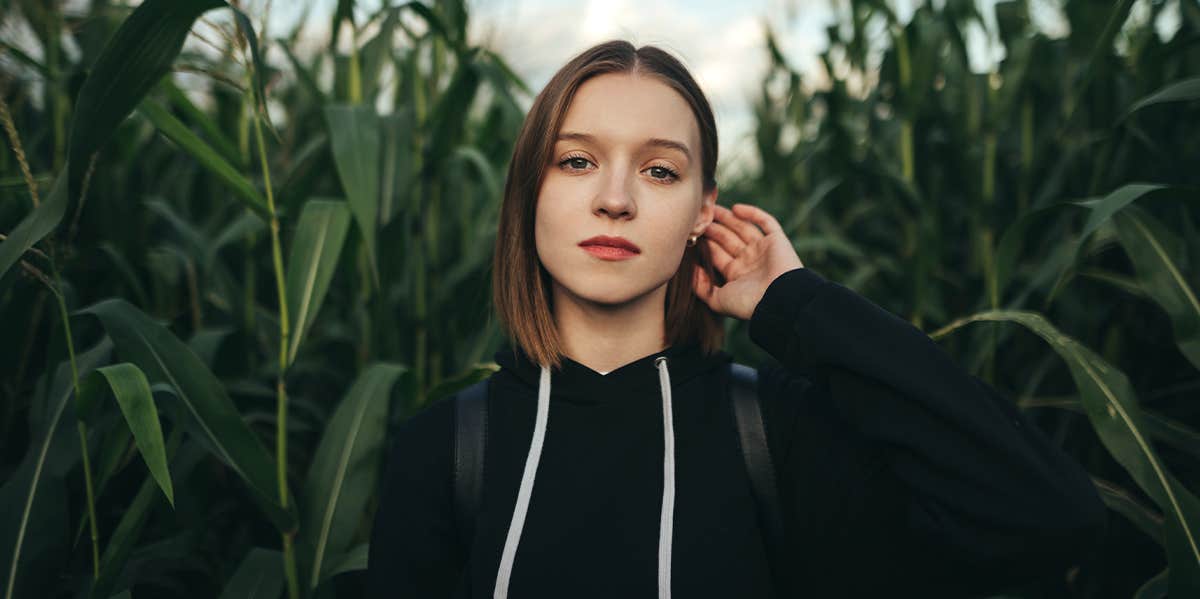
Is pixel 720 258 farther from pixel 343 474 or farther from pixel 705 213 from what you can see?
pixel 343 474

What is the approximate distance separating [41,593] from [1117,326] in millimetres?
2208

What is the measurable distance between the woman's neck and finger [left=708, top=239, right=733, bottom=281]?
11cm

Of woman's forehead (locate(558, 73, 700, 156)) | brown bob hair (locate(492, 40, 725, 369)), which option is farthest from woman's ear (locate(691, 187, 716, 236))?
woman's forehead (locate(558, 73, 700, 156))

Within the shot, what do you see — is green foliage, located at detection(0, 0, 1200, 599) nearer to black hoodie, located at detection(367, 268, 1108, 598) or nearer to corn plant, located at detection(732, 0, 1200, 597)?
corn plant, located at detection(732, 0, 1200, 597)

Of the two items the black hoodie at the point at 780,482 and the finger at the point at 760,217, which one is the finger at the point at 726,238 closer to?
the finger at the point at 760,217

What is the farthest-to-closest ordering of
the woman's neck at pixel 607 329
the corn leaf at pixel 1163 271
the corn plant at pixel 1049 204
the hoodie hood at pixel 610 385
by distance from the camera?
1. the corn plant at pixel 1049 204
2. the corn leaf at pixel 1163 271
3. the woman's neck at pixel 607 329
4. the hoodie hood at pixel 610 385

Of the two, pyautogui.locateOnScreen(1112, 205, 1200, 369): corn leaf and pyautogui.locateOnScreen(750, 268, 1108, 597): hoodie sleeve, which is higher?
pyautogui.locateOnScreen(1112, 205, 1200, 369): corn leaf

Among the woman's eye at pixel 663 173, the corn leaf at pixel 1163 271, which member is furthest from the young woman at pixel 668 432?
the corn leaf at pixel 1163 271

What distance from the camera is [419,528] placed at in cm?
95

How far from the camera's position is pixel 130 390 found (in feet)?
3.18

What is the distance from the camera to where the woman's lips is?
3.04ft

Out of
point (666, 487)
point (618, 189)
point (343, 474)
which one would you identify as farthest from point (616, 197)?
point (343, 474)

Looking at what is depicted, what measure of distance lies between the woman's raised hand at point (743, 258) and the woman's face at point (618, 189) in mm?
113

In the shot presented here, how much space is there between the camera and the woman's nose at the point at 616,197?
2.99 feet
